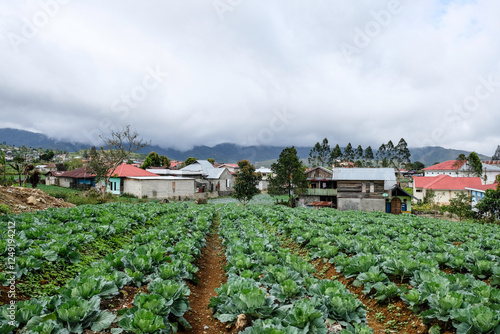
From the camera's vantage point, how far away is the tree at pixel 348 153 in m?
89.6

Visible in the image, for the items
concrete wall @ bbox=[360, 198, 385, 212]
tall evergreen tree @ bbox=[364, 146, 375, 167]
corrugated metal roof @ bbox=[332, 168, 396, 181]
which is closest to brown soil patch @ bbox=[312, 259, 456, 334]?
concrete wall @ bbox=[360, 198, 385, 212]

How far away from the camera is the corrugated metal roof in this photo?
111 feet

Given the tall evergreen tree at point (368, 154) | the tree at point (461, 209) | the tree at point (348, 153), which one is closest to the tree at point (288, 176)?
the tree at point (461, 209)

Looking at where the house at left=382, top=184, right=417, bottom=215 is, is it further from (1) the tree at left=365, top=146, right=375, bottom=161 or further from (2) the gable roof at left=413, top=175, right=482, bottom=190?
(1) the tree at left=365, top=146, right=375, bottom=161

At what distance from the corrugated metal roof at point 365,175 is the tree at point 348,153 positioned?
56.7 meters

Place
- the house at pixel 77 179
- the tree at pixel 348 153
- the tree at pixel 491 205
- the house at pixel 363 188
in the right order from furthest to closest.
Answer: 1. the tree at pixel 348 153
2. the house at pixel 77 179
3. the house at pixel 363 188
4. the tree at pixel 491 205

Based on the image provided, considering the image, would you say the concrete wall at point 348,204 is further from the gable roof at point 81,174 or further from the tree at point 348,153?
the tree at point 348,153

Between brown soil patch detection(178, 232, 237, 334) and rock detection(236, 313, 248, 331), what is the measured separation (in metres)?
0.24

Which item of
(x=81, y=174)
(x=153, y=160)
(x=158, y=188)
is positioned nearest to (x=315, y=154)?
(x=153, y=160)

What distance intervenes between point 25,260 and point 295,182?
31056 mm

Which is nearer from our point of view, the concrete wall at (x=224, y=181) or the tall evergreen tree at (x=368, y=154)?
the concrete wall at (x=224, y=181)

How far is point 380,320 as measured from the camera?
5.47m

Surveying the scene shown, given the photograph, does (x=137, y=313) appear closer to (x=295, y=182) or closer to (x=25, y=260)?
(x=25, y=260)

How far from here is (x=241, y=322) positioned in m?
4.24
